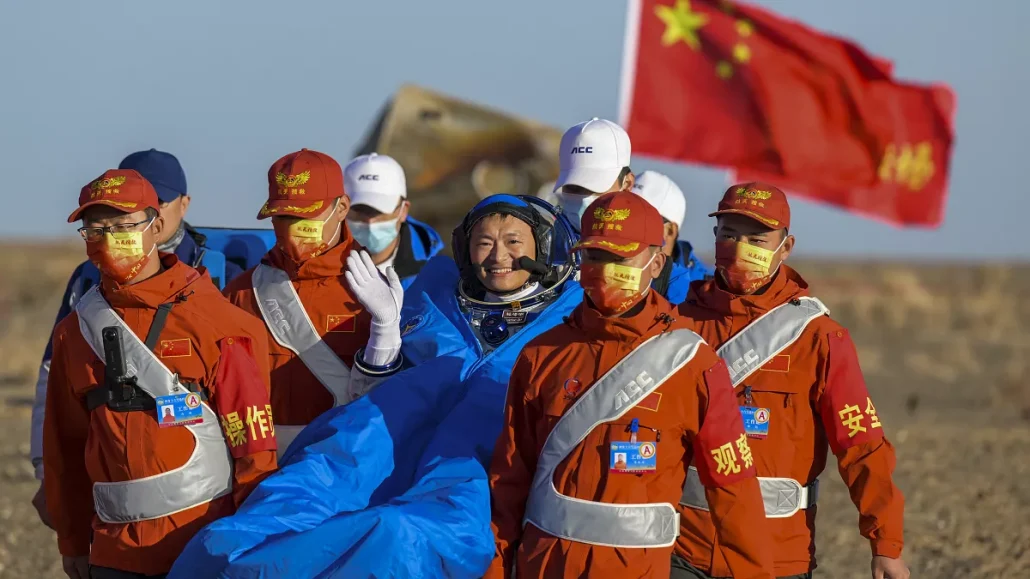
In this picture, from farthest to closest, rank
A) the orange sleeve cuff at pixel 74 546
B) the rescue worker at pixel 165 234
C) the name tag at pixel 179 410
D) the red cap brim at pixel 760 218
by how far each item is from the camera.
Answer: the rescue worker at pixel 165 234 < the orange sleeve cuff at pixel 74 546 < the red cap brim at pixel 760 218 < the name tag at pixel 179 410

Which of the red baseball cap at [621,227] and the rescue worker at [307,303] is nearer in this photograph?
the red baseball cap at [621,227]

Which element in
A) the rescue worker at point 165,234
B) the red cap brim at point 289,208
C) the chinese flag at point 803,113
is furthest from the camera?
the chinese flag at point 803,113

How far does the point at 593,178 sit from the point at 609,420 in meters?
2.79

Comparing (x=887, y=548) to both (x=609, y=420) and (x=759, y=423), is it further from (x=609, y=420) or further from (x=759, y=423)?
(x=609, y=420)

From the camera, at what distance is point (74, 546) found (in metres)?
6.38

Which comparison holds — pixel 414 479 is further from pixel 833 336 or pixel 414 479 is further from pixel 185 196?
pixel 185 196

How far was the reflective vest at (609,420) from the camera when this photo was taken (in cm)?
543

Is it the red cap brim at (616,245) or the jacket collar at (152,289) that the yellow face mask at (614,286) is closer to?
the red cap brim at (616,245)

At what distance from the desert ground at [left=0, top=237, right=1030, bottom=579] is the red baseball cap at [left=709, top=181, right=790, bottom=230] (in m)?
4.61

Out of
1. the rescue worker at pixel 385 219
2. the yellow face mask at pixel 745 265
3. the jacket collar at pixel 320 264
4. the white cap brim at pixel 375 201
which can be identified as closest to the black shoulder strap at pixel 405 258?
the rescue worker at pixel 385 219

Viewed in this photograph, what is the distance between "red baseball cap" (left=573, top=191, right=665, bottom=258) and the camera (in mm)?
5496

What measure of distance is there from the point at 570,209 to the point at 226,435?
2734 millimetres

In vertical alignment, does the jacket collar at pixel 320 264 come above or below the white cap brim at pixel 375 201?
above

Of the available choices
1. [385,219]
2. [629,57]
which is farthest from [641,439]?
[629,57]
